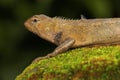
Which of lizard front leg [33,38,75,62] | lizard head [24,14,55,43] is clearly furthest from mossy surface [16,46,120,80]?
lizard head [24,14,55,43]

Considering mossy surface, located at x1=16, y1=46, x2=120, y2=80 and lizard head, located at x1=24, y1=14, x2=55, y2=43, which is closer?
mossy surface, located at x1=16, y1=46, x2=120, y2=80

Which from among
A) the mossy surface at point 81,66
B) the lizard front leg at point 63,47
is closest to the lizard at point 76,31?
the lizard front leg at point 63,47

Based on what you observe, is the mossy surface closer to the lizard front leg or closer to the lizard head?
the lizard front leg

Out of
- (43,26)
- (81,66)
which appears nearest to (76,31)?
(43,26)

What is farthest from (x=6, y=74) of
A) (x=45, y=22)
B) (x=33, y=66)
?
(x=33, y=66)

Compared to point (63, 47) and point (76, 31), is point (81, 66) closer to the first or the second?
point (63, 47)

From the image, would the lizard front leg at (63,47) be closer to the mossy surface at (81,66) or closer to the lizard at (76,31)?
the lizard at (76,31)
